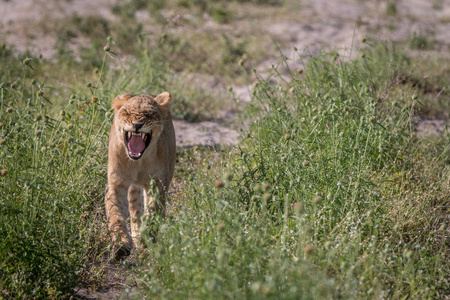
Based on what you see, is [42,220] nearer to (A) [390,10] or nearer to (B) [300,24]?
(B) [300,24]

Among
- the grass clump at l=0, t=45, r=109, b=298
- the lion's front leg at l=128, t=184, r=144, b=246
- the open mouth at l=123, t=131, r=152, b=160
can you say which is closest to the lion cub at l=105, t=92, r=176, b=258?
the open mouth at l=123, t=131, r=152, b=160

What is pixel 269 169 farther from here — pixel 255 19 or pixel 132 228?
pixel 255 19

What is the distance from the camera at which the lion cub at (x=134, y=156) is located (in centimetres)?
426

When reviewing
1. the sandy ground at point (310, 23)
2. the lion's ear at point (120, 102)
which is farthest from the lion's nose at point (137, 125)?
the sandy ground at point (310, 23)

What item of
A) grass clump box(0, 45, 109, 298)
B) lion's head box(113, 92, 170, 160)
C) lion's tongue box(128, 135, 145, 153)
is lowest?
grass clump box(0, 45, 109, 298)

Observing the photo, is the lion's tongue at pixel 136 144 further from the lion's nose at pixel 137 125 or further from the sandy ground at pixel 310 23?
the sandy ground at pixel 310 23

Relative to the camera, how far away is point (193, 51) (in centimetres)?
1021

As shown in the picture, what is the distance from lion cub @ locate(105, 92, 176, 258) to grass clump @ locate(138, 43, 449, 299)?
0.31m

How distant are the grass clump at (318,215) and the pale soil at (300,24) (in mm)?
2690

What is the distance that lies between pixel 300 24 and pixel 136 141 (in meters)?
8.36

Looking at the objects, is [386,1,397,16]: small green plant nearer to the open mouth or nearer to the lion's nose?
the open mouth

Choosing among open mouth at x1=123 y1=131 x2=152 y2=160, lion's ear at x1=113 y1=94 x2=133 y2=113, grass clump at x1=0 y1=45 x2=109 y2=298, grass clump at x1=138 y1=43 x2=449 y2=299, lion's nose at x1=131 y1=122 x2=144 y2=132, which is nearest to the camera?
grass clump at x1=138 y1=43 x2=449 y2=299

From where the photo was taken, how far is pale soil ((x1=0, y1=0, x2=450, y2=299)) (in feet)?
33.8

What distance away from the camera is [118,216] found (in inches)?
177
